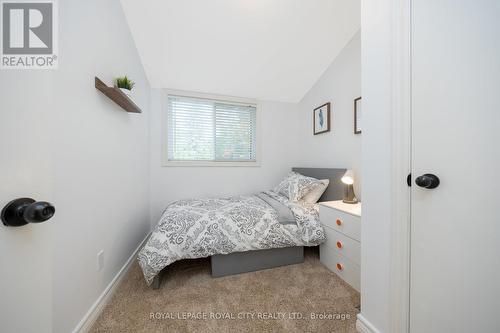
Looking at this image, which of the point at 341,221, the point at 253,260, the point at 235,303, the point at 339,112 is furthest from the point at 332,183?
the point at 235,303

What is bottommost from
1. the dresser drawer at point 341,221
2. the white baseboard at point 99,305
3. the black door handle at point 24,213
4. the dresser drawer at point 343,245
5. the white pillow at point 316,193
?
the white baseboard at point 99,305

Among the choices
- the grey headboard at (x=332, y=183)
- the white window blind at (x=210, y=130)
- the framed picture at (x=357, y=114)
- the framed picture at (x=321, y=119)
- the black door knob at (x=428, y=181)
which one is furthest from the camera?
the white window blind at (x=210, y=130)

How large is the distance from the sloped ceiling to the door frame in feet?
4.54

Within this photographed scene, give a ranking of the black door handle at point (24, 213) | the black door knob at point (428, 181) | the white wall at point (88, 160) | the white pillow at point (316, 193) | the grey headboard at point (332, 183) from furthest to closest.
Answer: the white pillow at point (316, 193)
the grey headboard at point (332, 183)
the white wall at point (88, 160)
the black door knob at point (428, 181)
the black door handle at point (24, 213)

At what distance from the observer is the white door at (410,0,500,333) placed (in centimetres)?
62

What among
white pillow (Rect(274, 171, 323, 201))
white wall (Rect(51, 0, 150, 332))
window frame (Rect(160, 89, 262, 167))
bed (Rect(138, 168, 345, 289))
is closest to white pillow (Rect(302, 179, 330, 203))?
white pillow (Rect(274, 171, 323, 201))

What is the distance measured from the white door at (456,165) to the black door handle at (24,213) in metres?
1.56

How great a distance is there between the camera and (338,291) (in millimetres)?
1405

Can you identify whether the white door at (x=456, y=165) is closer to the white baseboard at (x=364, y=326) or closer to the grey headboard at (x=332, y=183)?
the white baseboard at (x=364, y=326)

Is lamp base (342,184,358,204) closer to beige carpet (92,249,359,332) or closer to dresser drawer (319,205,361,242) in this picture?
dresser drawer (319,205,361,242)

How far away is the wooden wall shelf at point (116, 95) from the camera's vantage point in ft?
3.89

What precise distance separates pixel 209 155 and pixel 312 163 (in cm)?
166

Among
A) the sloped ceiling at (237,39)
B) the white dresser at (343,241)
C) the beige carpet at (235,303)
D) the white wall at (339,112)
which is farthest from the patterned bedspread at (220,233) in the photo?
the sloped ceiling at (237,39)

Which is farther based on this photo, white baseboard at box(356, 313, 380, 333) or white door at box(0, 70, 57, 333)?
white baseboard at box(356, 313, 380, 333)
